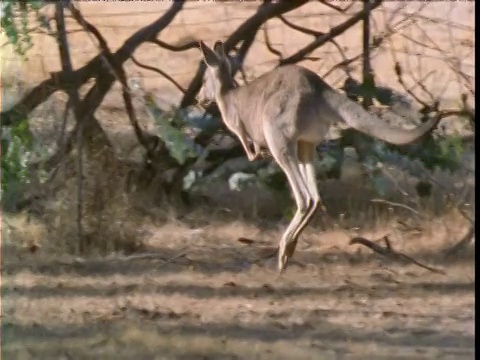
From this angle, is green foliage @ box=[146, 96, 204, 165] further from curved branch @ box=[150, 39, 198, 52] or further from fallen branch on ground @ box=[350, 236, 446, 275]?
fallen branch on ground @ box=[350, 236, 446, 275]

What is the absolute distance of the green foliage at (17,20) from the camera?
2869 mm

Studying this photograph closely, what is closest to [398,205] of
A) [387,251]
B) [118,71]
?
[387,251]

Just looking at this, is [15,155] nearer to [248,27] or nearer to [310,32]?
[248,27]

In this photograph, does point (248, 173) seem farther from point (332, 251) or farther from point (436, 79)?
point (436, 79)

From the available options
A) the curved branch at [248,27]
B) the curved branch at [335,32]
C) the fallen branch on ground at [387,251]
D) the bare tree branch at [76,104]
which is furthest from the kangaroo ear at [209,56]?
the fallen branch on ground at [387,251]

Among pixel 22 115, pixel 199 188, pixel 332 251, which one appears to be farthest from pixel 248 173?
pixel 22 115

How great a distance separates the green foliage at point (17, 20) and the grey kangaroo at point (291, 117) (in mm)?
703

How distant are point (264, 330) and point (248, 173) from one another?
2.49 ft

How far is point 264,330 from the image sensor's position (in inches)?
97.3

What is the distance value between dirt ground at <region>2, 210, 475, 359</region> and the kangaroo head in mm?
578

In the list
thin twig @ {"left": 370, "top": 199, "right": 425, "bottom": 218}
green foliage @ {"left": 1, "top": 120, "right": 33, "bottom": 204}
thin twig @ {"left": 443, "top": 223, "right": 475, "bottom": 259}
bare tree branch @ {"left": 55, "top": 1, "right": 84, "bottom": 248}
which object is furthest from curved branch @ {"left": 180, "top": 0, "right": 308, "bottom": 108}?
thin twig @ {"left": 443, "top": 223, "right": 475, "bottom": 259}

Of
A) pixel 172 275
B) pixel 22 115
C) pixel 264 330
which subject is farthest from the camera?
pixel 22 115

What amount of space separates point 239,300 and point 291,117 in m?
0.65

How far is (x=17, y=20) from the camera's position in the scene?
2918 millimetres
